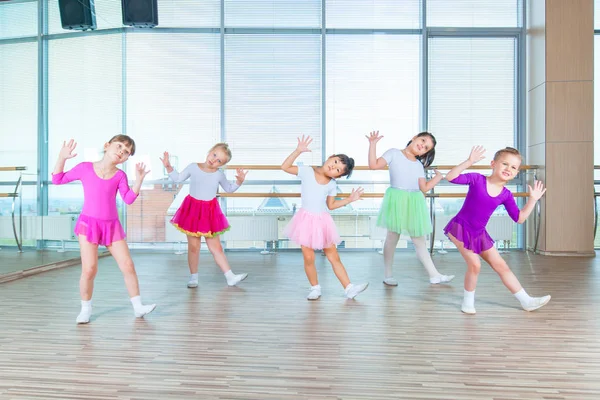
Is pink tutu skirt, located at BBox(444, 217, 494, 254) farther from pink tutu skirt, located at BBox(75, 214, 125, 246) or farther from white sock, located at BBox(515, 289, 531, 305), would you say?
pink tutu skirt, located at BBox(75, 214, 125, 246)

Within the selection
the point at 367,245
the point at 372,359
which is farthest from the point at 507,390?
the point at 367,245

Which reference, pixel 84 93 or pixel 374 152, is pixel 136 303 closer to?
pixel 374 152

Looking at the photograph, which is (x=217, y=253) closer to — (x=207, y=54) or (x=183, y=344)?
(x=183, y=344)

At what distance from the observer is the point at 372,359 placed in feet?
7.02

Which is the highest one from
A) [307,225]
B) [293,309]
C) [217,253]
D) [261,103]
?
[261,103]

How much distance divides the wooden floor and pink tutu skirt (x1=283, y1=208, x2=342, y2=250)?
Answer: 1.22 ft

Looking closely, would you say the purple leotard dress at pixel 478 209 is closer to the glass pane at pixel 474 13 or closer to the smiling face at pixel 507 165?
the smiling face at pixel 507 165

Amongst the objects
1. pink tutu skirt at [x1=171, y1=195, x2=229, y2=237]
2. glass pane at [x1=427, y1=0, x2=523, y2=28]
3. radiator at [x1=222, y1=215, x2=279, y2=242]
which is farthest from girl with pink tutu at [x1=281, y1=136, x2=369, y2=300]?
glass pane at [x1=427, y1=0, x2=523, y2=28]

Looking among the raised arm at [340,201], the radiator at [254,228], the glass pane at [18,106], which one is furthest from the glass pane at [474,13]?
the glass pane at [18,106]

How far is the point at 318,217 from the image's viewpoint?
3.37m

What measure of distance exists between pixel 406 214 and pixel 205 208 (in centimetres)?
144

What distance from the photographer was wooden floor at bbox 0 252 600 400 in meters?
1.82

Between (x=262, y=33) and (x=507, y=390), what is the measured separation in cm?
542

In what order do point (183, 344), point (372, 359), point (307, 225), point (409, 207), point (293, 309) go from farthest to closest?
point (409, 207) → point (307, 225) → point (293, 309) → point (183, 344) → point (372, 359)
